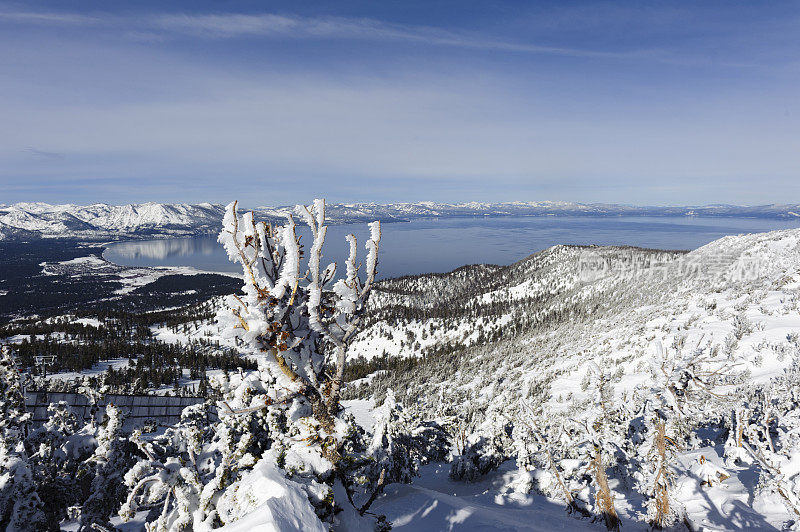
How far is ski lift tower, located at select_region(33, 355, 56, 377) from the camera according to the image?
96.1m

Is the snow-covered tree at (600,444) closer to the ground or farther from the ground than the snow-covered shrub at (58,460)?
farther from the ground

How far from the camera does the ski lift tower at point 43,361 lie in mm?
96062

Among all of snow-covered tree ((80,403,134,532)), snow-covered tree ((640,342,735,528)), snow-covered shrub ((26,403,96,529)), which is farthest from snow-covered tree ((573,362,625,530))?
snow-covered shrub ((26,403,96,529))

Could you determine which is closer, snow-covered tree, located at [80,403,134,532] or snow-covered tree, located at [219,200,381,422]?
snow-covered tree, located at [219,200,381,422]

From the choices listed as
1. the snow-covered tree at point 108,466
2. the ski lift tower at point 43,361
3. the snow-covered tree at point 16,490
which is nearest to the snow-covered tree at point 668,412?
the snow-covered tree at point 16,490

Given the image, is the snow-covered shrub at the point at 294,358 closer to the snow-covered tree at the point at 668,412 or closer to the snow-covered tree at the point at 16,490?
the snow-covered tree at the point at 16,490

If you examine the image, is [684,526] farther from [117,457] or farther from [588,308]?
[588,308]

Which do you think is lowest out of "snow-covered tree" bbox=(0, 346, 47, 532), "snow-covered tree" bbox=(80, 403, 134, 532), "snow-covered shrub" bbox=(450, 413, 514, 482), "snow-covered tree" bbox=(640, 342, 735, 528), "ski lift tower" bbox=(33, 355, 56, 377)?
"ski lift tower" bbox=(33, 355, 56, 377)

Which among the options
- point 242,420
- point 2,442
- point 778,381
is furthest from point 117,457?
point 778,381

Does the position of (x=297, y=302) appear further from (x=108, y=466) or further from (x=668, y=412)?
(x=108, y=466)

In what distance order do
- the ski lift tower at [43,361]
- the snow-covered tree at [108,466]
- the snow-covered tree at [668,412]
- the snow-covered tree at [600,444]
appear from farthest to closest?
the ski lift tower at [43,361] < the snow-covered tree at [108,466] < the snow-covered tree at [600,444] < the snow-covered tree at [668,412]

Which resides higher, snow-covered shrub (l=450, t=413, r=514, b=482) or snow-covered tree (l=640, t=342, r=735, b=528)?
snow-covered tree (l=640, t=342, r=735, b=528)

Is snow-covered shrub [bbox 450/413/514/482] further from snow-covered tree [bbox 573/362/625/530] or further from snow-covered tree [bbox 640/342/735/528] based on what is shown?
snow-covered tree [bbox 640/342/735/528]

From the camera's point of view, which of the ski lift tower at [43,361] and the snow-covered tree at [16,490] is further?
the ski lift tower at [43,361]
